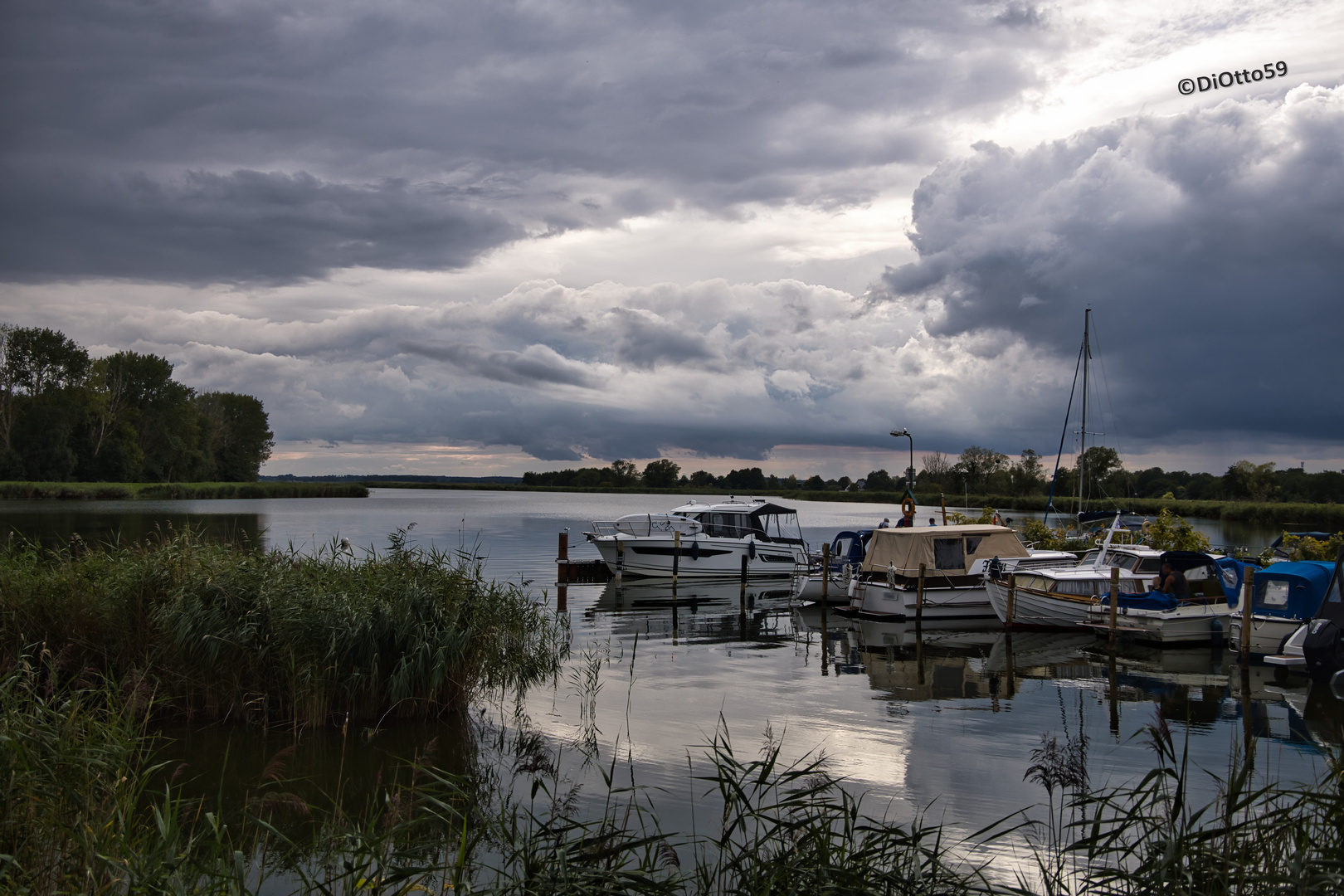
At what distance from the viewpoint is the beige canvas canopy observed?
85.1 feet

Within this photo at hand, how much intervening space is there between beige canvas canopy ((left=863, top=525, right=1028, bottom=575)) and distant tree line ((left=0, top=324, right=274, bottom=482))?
276 feet

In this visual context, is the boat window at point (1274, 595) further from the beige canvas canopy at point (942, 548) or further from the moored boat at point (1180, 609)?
the beige canvas canopy at point (942, 548)

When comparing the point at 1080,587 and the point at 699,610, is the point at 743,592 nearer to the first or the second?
the point at 699,610

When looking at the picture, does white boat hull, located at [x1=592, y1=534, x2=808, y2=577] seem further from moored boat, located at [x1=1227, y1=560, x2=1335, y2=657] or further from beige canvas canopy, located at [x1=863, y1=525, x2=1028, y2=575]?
moored boat, located at [x1=1227, y1=560, x2=1335, y2=657]

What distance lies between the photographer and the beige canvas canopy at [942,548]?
2594 centimetres

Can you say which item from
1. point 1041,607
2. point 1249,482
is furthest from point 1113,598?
point 1249,482

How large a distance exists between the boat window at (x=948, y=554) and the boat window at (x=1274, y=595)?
313 inches

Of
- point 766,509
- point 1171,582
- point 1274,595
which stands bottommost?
point 1171,582

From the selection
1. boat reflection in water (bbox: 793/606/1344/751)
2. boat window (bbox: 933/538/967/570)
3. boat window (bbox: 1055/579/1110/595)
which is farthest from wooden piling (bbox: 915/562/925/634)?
boat window (bbox: 1055/579/1110/595)

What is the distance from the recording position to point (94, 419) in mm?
87375

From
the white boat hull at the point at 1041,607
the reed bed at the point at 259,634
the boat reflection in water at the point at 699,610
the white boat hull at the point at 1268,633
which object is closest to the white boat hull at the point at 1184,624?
the white boat hull at the point at 1268,633

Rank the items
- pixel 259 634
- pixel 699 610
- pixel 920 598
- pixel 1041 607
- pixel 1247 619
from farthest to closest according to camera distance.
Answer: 1. pixel 699 610
2. pixel 920 598
3. pixel 1041 607
4. pixel 1247 619
5. pixel 259 634

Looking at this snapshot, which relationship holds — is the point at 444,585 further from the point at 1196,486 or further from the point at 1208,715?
the point at 1196,486

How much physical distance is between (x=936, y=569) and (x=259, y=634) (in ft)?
63.9
